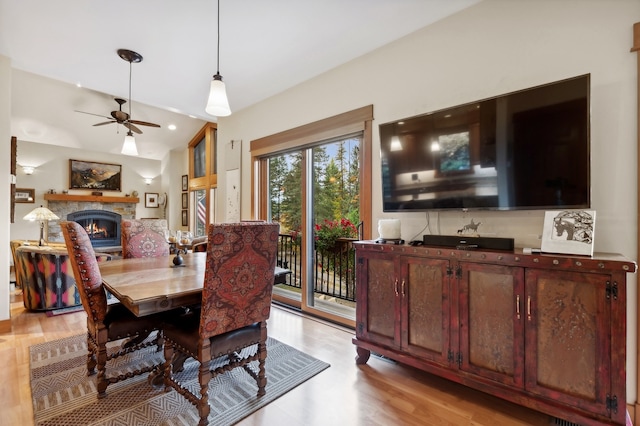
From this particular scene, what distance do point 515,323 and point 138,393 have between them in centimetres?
244

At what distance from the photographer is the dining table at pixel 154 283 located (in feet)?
4.99

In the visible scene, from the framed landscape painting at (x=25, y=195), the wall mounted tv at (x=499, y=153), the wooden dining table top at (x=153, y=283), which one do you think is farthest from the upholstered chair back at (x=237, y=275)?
the framed landscape painting at (x=25, y=195)

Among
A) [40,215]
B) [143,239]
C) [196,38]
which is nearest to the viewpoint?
[196,38]

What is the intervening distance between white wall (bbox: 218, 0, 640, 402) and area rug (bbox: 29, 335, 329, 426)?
1.53 m

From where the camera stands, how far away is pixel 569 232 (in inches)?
65.1

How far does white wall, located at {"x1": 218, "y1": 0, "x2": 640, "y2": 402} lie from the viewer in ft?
5.74

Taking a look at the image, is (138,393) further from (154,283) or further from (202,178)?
(202,178)

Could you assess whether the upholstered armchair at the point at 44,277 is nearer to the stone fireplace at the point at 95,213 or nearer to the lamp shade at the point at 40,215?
the lamp shade at the point at 40,215

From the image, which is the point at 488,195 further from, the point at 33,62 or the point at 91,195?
the point at 91,195

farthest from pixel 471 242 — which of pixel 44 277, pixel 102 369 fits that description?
pixel 44 277

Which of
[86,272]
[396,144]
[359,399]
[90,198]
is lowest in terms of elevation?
[359,399]

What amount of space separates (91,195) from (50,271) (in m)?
4.70

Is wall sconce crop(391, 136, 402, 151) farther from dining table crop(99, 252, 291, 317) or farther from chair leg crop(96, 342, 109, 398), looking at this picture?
chair leg crop(96, 342, 109, 398)

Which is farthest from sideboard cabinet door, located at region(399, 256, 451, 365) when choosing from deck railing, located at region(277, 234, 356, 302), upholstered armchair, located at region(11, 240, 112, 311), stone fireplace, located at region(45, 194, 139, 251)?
stone fireplace, located at region(45, 194, 139, 251)
